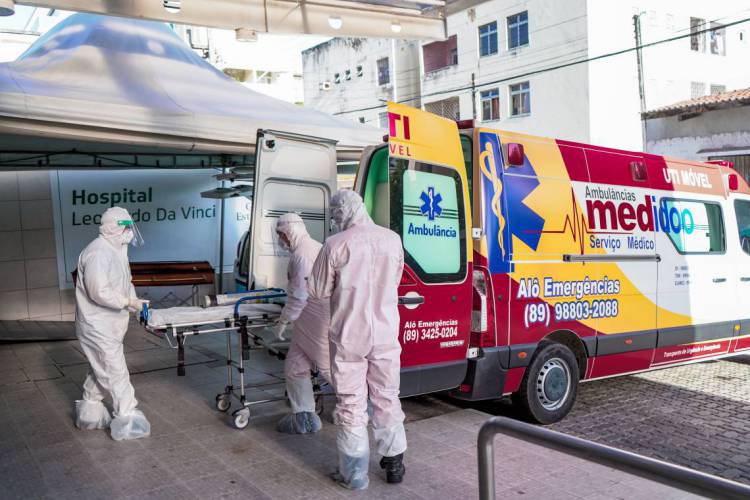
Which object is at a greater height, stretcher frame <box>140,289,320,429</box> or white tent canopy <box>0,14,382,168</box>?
white tent canopy <box>0,14,382,168</box>

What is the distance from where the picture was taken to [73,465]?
4527 mm

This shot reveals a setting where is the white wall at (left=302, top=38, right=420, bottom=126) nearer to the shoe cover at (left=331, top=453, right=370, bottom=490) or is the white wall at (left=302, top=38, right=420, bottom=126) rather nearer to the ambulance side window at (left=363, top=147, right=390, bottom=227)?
the ambulance side window at (left=363, top=147, right=390, bottom=227)

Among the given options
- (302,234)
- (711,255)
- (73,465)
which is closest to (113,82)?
(302,234)

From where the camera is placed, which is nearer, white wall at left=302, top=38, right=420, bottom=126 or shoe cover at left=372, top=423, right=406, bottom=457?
shoe cover at left=372, top=423, right=406, bottom=457

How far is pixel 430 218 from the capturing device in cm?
485

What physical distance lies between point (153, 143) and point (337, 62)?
3104 centimetres

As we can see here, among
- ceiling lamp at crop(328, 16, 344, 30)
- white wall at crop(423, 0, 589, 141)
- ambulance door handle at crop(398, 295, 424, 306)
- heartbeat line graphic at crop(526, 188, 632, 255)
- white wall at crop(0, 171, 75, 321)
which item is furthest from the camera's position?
white wall at crop(423, 0, 589, 141)

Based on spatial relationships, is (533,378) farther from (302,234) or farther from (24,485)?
(24,485)

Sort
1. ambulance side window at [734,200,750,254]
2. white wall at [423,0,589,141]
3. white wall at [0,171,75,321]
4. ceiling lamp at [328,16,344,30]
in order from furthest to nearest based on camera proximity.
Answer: white wall at [423,0,589,141] < white wall at [0,171,75,321] < ambulance side window at [734,200,750,254] < ceiling lamp at [328,16,344,30]

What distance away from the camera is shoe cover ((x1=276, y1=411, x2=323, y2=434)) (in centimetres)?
511

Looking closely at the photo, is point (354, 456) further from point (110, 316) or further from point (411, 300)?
point (110, 316)

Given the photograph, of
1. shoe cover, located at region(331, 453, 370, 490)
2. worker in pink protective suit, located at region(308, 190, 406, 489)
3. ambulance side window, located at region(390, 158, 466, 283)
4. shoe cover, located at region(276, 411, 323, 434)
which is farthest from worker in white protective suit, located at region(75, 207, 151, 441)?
ambulance side window, located at region(390, 158, 466, 283)

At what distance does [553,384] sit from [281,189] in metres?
3.40

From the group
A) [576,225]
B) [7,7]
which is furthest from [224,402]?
[7,7]
